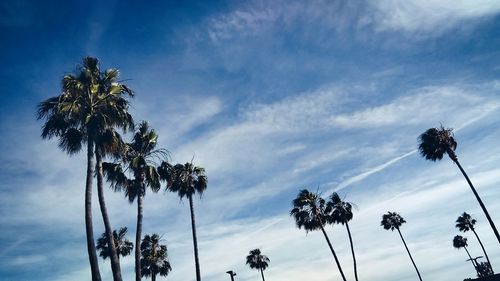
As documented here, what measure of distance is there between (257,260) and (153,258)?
26.9 metres

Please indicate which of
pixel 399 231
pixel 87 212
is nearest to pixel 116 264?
pixel 87 212

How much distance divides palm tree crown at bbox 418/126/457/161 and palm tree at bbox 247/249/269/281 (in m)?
38.8

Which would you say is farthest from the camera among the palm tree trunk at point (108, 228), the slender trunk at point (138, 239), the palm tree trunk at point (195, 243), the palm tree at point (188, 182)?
the palm tree at point (188, 182)

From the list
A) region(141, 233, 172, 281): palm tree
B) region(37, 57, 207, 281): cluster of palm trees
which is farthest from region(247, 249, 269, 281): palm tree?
region(37, 57, 207, 281): cluster of palm trees

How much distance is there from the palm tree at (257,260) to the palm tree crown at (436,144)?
127 feet

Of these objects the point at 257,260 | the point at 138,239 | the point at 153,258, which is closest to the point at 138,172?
the point at 138,239

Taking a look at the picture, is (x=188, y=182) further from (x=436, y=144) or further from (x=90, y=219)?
(x=436, y=144)

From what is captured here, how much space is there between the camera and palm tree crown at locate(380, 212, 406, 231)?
6688 centimetres

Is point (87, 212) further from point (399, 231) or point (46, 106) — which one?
point (399, 231)

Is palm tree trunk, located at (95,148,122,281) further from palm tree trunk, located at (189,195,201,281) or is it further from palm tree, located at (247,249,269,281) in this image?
palm tree, located at (247,249,269,281)

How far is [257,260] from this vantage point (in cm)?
6475

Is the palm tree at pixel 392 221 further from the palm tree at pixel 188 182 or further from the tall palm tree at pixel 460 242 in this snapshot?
the palm tree at pixel 188 182

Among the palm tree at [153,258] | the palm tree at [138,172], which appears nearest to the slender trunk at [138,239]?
the palm tree at [138,172]

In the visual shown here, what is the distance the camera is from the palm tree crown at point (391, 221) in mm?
66875
